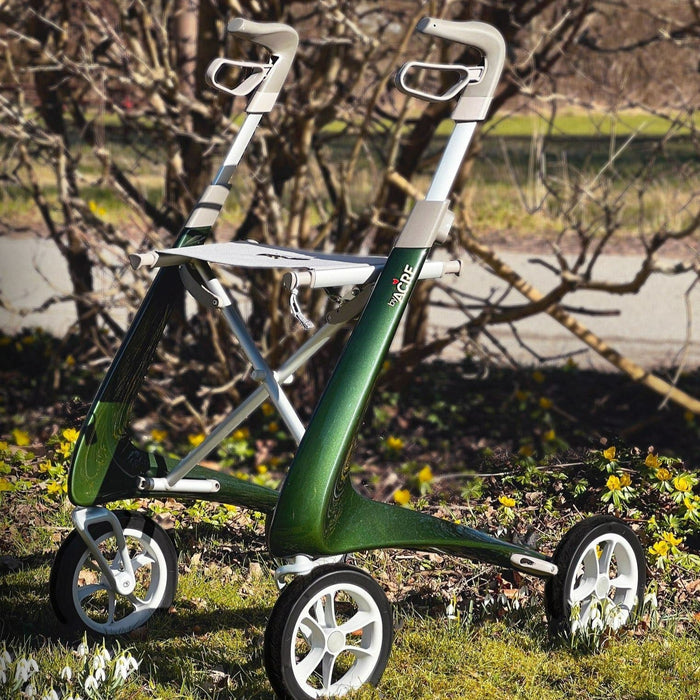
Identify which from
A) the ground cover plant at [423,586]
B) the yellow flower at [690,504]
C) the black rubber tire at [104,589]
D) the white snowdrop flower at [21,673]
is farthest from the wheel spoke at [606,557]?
the white snowdrop flower at [21,673]

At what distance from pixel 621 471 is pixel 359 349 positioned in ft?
5.51

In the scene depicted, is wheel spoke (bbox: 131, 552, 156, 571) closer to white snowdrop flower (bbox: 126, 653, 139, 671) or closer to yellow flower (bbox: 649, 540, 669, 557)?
white snowdrop flower (bbox: 126, 653, 139, 671)

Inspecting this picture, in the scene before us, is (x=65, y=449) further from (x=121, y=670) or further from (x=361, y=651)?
(x=361, y=651)

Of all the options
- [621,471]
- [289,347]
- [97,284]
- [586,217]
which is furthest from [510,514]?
[586,217]

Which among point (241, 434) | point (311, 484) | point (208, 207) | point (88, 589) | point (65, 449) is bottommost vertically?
point (241, 434)

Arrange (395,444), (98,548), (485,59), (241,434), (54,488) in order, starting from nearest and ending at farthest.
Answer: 1. (485,59)
2. (98,548)
3. (54,488)
4. (395,444)
5. (241,434)

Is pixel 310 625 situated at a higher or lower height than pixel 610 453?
higher

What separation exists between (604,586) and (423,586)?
0.60m

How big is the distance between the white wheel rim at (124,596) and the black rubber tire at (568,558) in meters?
1.07

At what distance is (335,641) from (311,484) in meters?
0.37

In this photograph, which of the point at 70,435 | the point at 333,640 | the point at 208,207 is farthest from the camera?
the point at 70,435

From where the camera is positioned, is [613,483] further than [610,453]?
No

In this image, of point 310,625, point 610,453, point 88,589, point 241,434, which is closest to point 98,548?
point 88,589

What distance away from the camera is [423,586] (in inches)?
133
